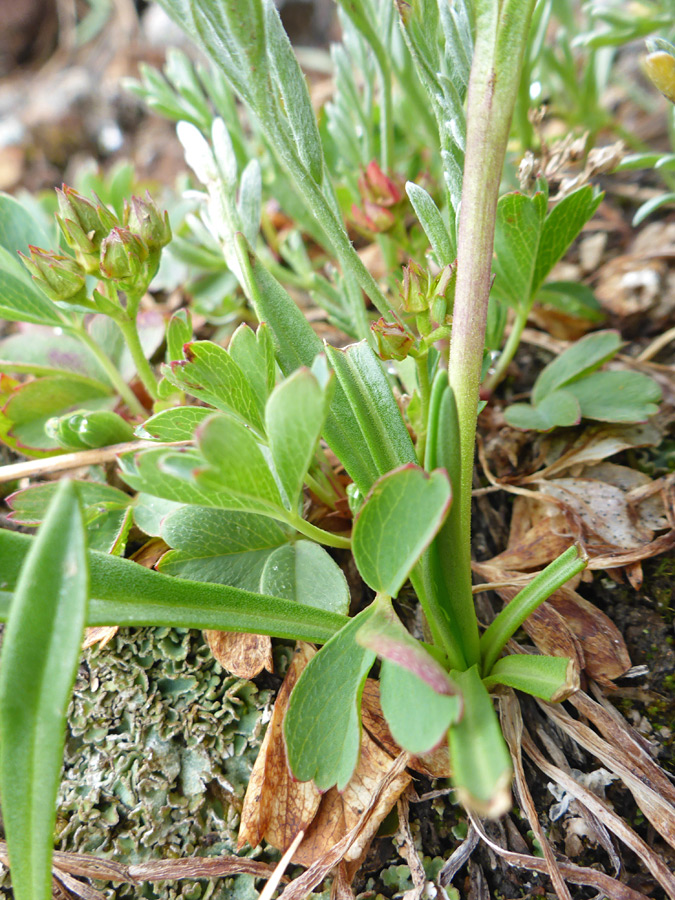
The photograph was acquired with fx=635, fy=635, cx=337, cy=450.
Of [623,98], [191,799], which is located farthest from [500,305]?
[623,98]

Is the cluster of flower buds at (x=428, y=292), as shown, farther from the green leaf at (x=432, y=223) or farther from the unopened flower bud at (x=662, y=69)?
the unopened flower bud at (x=662, y=69)

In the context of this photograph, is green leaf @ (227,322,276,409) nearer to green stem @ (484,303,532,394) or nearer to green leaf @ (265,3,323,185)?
green leaf @ (265,3,323,185)

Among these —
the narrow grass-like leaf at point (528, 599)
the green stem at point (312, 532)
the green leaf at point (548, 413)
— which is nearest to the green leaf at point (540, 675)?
the narrow grass-like leaf at point (528, 599)

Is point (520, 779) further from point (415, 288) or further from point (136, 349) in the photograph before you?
point (136, 349)

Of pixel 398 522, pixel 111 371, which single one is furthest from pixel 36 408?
pixel 398 522

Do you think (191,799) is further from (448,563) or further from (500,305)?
(500,305)

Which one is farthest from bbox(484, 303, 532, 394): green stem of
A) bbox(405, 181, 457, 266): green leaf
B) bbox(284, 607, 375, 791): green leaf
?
bbox(284, 607, 375, 791): green leaf

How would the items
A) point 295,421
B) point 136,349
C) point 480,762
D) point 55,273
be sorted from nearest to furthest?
point 480,762 < point 295,421 < point 55,273 < point 136,349
